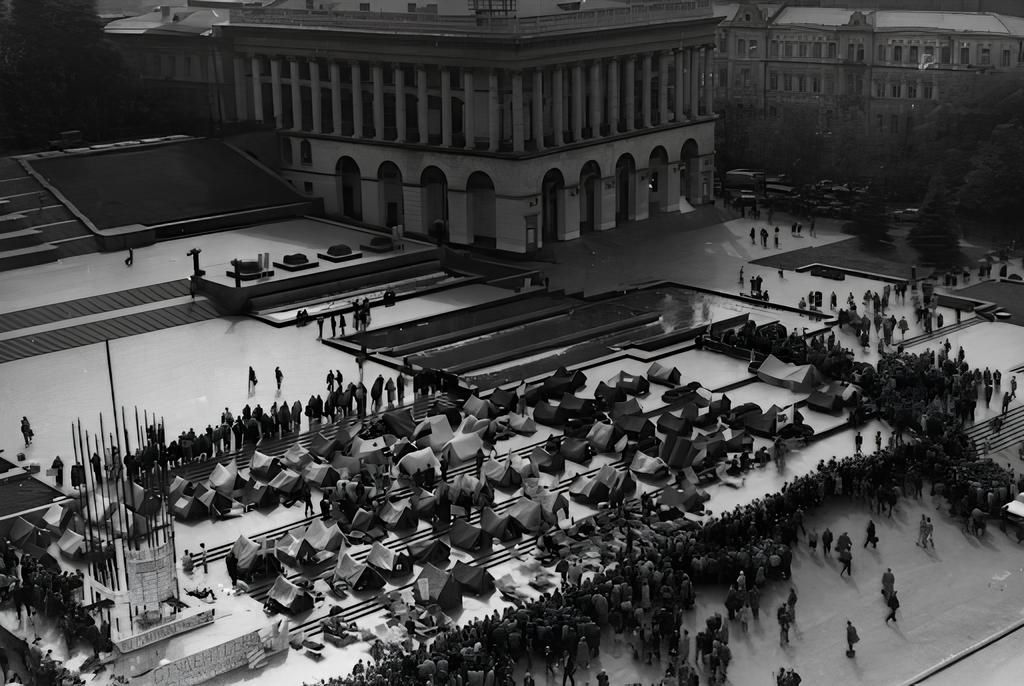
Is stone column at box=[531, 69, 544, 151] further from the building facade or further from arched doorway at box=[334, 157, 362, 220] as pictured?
the building facade

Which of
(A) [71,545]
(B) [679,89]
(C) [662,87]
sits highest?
(C) [662,87]

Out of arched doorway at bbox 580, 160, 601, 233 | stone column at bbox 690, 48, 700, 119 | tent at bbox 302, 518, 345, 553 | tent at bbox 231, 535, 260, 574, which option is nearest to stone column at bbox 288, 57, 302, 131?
arched doorway at bbox 580, 160, 601, 233

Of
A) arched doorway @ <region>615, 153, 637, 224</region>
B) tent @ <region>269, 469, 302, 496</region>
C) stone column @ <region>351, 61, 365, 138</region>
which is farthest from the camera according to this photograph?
arched doorway @ <region>615, 153, 637, 224</region>

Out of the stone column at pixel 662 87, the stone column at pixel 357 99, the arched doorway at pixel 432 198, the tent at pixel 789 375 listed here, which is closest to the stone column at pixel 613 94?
the stone column at pixel 662 87

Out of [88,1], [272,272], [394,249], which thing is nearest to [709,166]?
[394,249]

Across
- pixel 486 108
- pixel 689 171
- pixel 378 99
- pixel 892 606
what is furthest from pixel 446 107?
pixel 892 606

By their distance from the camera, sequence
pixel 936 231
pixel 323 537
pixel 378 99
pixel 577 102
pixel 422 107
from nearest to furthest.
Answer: pixel 323 537 → pixel 936 231 → pixel 422 107 → pixel 577 102 → pixel 378 99

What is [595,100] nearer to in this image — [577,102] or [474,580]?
[577,102]
